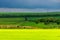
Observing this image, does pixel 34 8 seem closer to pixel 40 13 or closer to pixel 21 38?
pixel 40 13

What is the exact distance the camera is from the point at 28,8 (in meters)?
3.39

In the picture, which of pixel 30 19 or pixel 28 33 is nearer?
pixel 28 33

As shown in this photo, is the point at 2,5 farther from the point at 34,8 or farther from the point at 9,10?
the point at 34,8

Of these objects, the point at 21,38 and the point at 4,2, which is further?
the point at 4,2

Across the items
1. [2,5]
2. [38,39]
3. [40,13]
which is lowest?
[38,39]

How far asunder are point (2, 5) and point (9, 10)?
0.63 ft

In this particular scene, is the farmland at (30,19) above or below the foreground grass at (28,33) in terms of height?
above

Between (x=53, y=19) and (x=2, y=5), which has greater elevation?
(x=2, y=5)

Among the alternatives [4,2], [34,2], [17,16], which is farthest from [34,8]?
[4,2]

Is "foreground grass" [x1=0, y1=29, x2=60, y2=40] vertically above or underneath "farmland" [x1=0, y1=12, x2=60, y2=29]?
underneath

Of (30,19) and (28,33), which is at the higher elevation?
(30,19)

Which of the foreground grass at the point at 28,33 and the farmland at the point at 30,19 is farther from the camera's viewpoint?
the farmland at the point at 30,19

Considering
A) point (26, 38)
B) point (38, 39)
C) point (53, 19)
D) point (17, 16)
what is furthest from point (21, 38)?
point (53, 19)

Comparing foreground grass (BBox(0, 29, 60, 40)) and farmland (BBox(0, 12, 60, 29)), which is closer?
foreground grass (BBox(0, 29, 60, 40))
